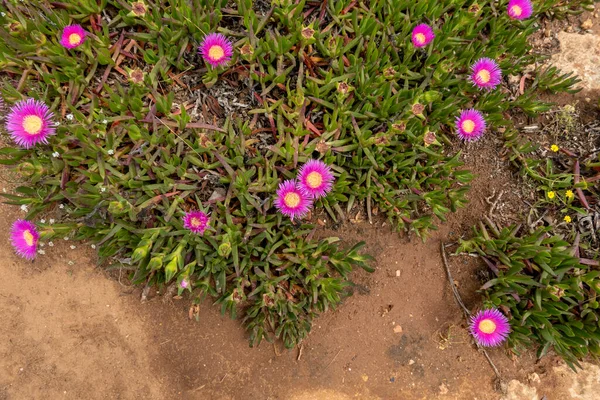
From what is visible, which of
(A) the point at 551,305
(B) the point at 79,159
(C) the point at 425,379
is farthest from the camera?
(C) the point at 425,379

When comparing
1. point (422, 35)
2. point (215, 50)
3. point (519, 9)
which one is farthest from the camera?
point (519, 9)

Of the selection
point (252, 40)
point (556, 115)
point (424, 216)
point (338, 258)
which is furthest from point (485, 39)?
point (338, 258)

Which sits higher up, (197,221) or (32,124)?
(32,124)

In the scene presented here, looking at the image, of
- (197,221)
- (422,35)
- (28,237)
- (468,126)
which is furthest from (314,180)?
(28,237)

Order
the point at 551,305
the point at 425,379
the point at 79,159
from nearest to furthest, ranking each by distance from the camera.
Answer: the point at 79,159, the point at 551,305, the point at 425,379

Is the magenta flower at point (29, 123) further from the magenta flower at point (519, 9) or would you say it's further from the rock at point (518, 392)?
the rock at point (518, 392)

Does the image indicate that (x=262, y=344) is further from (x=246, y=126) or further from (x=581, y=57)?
(x=581, y=57)

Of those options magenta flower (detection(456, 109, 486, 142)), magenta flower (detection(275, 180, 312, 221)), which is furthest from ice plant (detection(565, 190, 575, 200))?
magenta flower (detection(275, 180, 312, 221))

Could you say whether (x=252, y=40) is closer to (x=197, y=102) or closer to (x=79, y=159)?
(x=197, y=102)
